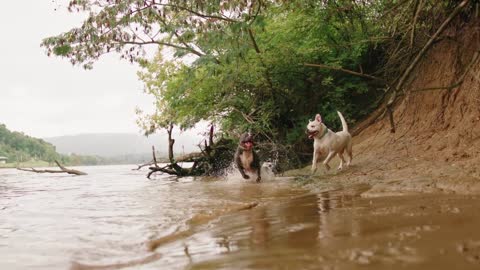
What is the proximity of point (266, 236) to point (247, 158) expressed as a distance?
6991 millimetres

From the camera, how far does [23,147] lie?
8719 centimetres

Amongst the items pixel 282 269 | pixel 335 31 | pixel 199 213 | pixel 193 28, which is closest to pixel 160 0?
pixel 193 28

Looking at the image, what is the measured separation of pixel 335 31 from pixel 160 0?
560 cm

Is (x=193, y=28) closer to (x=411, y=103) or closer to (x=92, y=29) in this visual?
(x=92, y=29)

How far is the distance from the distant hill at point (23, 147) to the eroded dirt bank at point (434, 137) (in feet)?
263

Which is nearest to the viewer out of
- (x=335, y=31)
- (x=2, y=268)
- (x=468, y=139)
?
(x=2, y=268)

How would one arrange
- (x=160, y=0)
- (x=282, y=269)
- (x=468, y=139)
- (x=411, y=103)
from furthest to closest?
(x=411, y=103) < (x=160, y=0) < (x=468, y=139) < (x=282, y=269)

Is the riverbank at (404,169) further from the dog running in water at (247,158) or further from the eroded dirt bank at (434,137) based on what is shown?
the dog running in water at (247,158)

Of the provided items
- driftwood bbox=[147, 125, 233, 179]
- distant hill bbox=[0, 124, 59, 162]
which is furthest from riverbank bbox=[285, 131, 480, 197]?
distant hill bbox=[0, 124, 59, 162]

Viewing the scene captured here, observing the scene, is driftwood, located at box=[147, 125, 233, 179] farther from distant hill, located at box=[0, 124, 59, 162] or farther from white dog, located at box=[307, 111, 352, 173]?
distant hill, located at box=[0, 124, 59, 162]

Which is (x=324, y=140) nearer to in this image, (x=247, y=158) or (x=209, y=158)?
(x=247, y=158)

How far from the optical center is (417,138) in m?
8.90

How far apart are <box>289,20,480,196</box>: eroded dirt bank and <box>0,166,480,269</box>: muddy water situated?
94 centimetres

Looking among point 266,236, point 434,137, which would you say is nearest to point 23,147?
point 434,137
